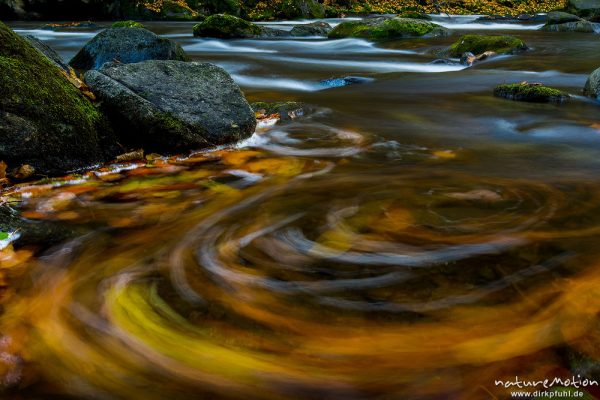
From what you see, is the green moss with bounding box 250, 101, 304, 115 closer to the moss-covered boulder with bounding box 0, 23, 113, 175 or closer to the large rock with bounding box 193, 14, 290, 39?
the moss-covered boulder with bounding box 0, 23, 113, 175

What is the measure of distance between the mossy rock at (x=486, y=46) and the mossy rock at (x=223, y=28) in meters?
8.09

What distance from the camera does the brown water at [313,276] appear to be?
1861 millimetres

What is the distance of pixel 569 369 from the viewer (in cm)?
183

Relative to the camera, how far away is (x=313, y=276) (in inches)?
99.7

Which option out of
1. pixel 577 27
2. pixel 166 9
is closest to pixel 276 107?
pixel 577 27

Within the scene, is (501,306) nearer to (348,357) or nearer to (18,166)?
(348,357)

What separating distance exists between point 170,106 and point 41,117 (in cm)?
121

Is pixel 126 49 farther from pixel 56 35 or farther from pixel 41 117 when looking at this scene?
pixel 56 35

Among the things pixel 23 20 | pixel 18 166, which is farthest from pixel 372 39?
pixel 23 20

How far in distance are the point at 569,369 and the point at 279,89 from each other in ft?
26.1

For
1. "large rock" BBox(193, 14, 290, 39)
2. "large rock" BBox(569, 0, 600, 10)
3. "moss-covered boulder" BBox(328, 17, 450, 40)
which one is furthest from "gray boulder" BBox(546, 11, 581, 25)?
"large rock" BBox(193, 14, 290, 39)

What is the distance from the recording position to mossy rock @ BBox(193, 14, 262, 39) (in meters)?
17.8

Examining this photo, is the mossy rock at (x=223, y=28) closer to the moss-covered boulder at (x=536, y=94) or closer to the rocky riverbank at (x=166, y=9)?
the rocky riverbank at (x=166, y=9)

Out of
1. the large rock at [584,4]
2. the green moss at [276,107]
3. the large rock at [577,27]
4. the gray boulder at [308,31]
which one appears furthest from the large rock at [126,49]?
the large rock at [584,4]
